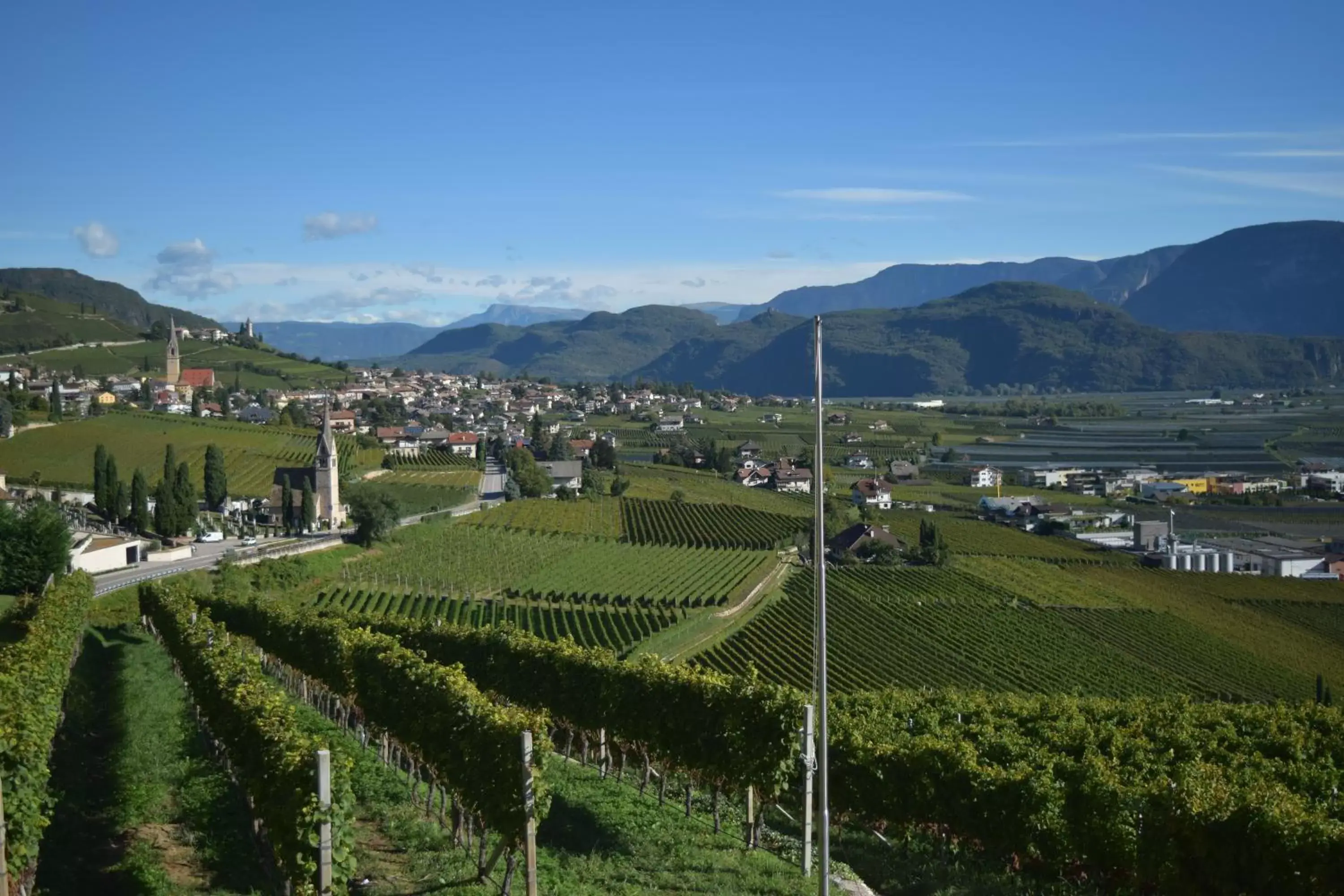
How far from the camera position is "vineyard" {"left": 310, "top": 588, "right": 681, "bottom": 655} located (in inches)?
1480

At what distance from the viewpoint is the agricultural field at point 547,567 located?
4459 centimetres

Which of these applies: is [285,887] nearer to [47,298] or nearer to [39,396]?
[39,396]

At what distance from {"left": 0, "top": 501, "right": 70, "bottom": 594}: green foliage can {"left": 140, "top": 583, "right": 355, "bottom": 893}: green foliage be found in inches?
683

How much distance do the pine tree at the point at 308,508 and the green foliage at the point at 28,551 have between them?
60.3ft

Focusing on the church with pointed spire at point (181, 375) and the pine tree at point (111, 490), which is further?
the church with pointed spire at point (181, 375)

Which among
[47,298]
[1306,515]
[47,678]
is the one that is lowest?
[1306,515]

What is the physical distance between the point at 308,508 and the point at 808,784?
45465 millimetres

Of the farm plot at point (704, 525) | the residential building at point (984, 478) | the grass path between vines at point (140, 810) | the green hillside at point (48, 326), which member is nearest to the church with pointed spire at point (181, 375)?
→ the green hillside at point (48, 326)

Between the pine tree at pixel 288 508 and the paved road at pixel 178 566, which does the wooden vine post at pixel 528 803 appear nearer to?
the paved road at pixel 178 566

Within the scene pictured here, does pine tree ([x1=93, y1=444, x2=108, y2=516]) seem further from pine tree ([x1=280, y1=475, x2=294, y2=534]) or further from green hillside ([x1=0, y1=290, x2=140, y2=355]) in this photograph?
green hillside ([x1=0, y1=290, x2=140, y2=355])

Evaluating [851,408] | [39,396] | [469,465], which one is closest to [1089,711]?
[469,465]

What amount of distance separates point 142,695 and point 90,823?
30.1 feet

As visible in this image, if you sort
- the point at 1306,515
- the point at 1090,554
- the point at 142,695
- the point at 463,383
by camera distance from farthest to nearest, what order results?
the point at 463,383 → the point at 1306,515 → the point at 1090,554 → the point at 142,695

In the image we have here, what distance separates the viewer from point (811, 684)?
110ft
